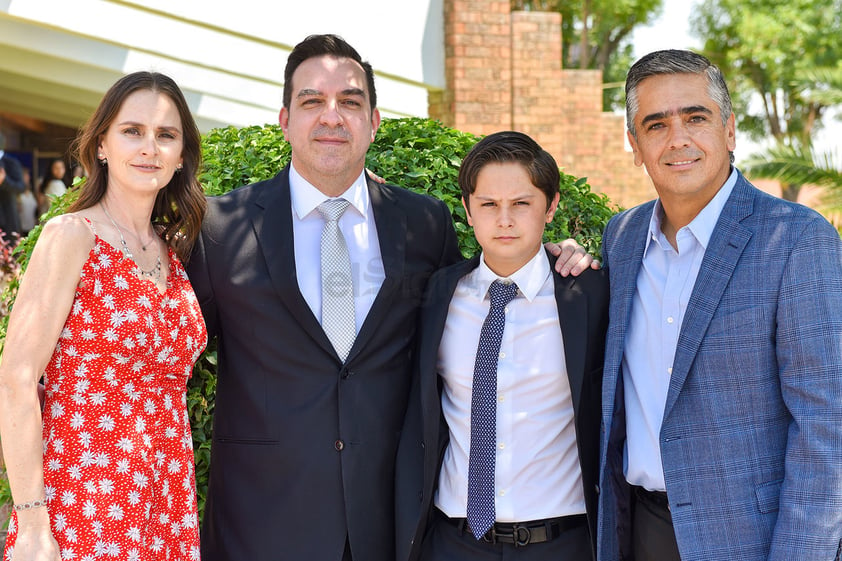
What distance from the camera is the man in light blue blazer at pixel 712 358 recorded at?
238 cm

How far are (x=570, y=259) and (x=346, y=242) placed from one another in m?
0.81

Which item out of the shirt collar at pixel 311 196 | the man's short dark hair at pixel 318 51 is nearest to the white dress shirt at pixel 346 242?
the shirt collar at pixel 311 196

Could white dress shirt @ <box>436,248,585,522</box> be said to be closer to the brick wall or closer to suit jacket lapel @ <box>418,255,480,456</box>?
suit jacket lapel @ <box>418,255,480,456</box>

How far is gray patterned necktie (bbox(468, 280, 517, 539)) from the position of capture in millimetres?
2729

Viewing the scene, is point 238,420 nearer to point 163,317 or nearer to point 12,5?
point 163,317

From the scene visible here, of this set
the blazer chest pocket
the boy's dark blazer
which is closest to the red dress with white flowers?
the boy's dark blazer

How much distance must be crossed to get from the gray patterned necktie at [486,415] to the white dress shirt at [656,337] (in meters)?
0.43

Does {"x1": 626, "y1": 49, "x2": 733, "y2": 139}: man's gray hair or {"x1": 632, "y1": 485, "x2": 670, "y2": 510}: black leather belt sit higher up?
{"x1": 626, "y1": 49, "x2": 733, "y2": 139}: man's gray hair

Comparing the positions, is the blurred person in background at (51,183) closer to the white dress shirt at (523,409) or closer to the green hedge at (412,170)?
the green hedge at (412,170)

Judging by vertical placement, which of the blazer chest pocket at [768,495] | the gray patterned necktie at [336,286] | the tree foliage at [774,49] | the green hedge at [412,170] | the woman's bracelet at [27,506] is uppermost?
the tree foliage at [774,49]

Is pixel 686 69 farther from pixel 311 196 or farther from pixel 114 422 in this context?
pixel 114 422

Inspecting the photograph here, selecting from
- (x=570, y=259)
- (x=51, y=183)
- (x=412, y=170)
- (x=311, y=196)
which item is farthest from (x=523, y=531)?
(x=51, y=183)

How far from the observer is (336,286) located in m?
3.00

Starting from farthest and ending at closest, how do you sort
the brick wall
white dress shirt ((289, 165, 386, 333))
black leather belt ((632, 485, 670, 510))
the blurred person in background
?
the blurred person in background, the brick wall, white dress shirt ((289, 165, 386, 333)), black leather belt ((632, 485, 670, 510))
